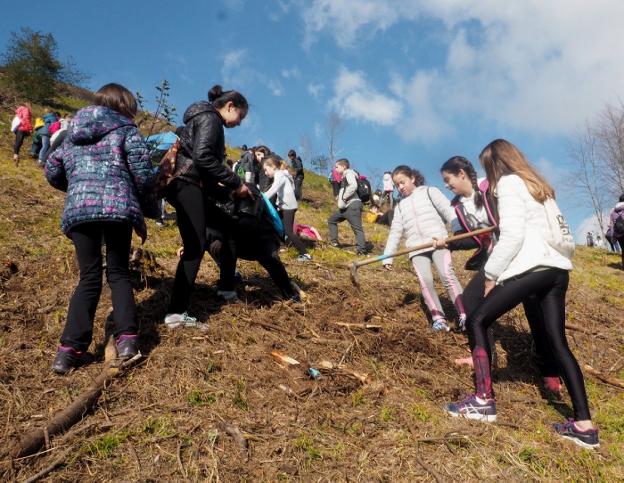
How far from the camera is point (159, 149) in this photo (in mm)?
3938

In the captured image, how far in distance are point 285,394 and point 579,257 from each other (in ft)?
42.5

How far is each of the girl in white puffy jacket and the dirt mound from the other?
0.35m

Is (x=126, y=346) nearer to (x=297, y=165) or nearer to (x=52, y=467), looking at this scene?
(x=52, y=467)

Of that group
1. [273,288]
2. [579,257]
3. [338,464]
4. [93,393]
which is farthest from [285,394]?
[579,257]

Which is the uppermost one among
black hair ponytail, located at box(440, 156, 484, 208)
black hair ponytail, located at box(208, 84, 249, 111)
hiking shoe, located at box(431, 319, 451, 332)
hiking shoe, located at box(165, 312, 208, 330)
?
black hair ponytail, located at box(208, 84, 249, 111)

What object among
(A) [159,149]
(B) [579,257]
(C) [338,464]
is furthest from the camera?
(B) [579,257]

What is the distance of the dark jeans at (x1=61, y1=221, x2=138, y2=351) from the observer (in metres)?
3.19

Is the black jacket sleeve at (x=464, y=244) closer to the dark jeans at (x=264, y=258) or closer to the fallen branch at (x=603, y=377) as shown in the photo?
the fallen branch at (x=603, y=377)

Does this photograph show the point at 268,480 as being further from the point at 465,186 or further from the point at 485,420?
the point at 465,186

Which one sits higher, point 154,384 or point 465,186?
point 465,186

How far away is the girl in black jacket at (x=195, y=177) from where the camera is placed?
381 centimetres

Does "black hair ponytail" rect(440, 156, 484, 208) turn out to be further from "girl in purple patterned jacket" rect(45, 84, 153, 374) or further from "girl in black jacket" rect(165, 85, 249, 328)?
"girl in purple patterned jacket" rect(45, 84, 153, 374)

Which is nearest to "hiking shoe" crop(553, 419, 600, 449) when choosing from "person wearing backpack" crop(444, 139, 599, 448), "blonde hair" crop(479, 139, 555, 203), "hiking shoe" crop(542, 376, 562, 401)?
"person wearing backpack" crop(444, 139, 599, 448)

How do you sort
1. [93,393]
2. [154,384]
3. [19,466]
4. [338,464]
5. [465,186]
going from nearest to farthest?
1. [19,466]
2. [338,464]
3. [93,393]
4. [154,384]
5. [465,186]
